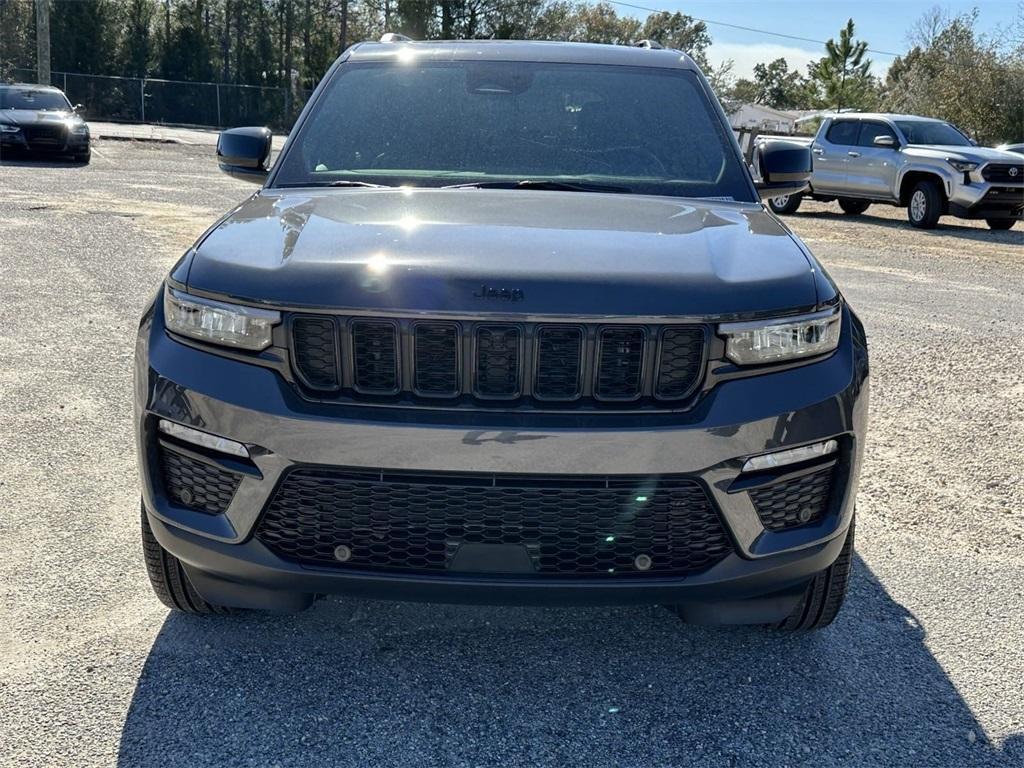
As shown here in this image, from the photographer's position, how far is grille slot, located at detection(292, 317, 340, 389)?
252 cm

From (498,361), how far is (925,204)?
15.8 m

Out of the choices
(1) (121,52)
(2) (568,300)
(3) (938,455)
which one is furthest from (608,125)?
(1) (121,52)

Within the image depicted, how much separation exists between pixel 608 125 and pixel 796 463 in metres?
1.82

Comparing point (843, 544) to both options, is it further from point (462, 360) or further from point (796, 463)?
point (462, 360)

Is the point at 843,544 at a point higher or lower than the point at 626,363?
lower

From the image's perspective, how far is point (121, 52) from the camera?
5472 centimetres

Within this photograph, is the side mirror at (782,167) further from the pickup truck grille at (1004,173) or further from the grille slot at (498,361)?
the pickup truck grille at (1004,173)

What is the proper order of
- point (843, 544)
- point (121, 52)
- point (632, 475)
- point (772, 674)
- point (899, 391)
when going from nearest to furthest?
point (632, 475), point (843, 544), point (772, 674), point (899, 391), point (121, 52)

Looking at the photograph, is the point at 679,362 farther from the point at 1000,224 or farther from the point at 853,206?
the point at 853,206

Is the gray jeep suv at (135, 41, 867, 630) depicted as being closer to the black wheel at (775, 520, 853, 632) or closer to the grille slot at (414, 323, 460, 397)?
the grille slot at (414, 323, 460, 397)

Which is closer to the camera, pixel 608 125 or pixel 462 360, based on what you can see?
pixel 462 360

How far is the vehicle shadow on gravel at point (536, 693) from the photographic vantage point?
2.61m

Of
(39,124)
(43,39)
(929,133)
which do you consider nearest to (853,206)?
(929,133)

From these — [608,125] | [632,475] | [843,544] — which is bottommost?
[843,544]
